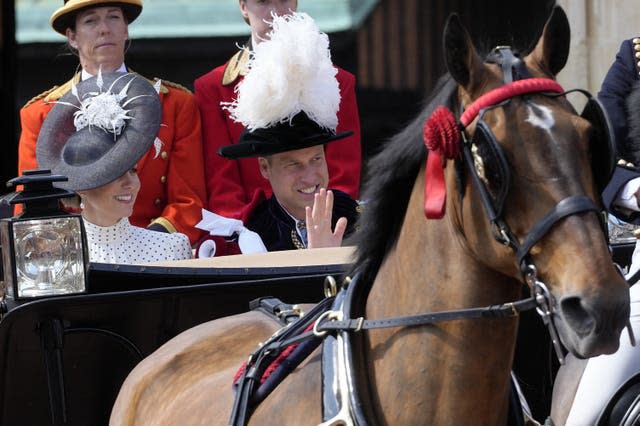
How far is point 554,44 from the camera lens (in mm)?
2232

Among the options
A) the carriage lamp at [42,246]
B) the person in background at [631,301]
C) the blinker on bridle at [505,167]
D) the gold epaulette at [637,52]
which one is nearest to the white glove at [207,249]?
the carriage lamp at [42,246]

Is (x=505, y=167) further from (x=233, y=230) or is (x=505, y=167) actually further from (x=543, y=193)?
(x=233, y=230)

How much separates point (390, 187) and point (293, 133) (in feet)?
4.68

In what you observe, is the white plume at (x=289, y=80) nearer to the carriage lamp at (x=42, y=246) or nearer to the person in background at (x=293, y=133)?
the person in background at (x=293, y=133)

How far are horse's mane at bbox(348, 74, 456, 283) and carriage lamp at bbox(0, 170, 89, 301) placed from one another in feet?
2.95

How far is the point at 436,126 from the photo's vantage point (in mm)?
2123

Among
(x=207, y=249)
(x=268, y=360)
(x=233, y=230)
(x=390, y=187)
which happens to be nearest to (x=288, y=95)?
(x=233, y=230)

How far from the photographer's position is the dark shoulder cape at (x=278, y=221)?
154 inches

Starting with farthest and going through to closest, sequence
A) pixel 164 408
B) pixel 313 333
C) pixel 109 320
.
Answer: pixel 109 320 → pixel 164 408 → pixel 313 333

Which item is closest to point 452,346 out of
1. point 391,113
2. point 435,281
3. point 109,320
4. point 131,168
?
point 435,281

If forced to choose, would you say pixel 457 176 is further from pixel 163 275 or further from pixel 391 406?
pixel 163 275

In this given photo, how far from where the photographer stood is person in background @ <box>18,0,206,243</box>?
4129mm

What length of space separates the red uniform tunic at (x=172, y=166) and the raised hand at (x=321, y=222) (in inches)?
22.6

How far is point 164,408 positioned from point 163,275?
339 millimetres
